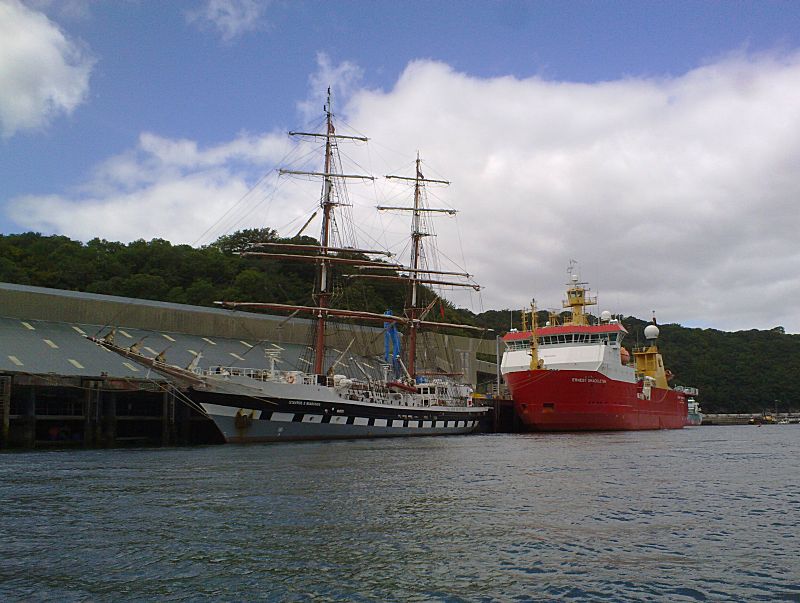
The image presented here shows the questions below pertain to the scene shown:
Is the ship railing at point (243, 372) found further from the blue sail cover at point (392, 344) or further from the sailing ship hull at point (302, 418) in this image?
the blue sail cover at point (392, 344)

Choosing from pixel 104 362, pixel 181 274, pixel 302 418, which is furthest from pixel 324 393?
pixel 181 274

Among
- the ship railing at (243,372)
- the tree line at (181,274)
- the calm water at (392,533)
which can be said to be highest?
the tree line at (181,274)

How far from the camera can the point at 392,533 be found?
564 inches

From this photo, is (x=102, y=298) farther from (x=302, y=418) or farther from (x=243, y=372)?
(x=302, y=418)

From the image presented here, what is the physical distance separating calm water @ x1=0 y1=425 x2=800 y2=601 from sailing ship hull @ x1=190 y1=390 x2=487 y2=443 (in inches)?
503

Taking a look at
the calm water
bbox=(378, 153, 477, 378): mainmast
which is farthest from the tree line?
the calm water

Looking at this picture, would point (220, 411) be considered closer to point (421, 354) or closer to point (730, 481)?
point (730, 481)

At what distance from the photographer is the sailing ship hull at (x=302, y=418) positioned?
39.3 m

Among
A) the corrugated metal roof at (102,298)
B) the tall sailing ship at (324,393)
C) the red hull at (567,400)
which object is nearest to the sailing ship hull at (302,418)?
the tall sailing ship at (324,393)

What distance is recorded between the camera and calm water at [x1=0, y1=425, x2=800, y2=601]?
34.6 ft

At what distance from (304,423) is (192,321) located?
19.9 meters

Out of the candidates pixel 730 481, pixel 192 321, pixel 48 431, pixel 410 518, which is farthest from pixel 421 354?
pixel 410 518

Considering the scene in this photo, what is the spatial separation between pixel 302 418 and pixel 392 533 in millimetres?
28473

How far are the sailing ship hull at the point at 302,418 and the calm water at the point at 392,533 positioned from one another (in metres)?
12.8
